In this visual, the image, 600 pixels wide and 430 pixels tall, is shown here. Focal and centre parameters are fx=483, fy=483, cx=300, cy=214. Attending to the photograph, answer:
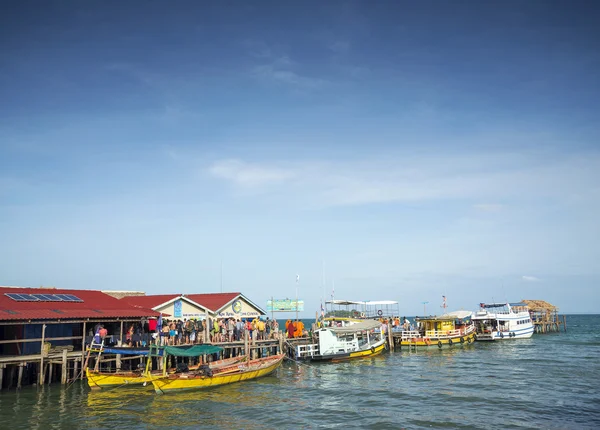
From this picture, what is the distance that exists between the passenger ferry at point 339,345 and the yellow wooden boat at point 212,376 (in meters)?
7.55

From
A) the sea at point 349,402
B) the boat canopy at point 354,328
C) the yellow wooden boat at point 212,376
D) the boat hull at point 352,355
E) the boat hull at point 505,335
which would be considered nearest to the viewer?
the sea at point 349,402

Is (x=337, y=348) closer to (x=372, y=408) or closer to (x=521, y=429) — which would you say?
(x=372, y=408)

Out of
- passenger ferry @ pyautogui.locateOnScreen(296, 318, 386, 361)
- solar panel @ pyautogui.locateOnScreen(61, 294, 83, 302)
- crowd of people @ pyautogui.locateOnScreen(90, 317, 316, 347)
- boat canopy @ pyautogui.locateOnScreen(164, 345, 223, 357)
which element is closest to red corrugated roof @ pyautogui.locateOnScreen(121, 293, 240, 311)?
crowd of people @ pyautogui.locateOnScreen(90, 317, 316, 347)

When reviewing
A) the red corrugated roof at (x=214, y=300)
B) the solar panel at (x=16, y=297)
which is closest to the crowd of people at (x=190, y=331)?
the red corrugated roof at (x=214, y=300)

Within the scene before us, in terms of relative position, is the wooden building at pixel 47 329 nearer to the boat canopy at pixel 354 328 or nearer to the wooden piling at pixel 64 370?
the wooden piling at pixel 64 370

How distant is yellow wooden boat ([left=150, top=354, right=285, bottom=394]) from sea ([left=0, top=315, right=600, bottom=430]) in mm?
474

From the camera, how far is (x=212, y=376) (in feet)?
100

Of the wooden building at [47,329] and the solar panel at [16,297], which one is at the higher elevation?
the solar panel at [16,297]

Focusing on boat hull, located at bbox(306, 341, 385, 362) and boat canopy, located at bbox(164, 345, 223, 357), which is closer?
boat canopy, located at bbox(164, 345, 223, 357)

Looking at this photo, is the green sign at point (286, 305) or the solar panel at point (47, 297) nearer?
the solar panel at point (47, 297)

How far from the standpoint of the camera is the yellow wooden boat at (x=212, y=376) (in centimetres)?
2898

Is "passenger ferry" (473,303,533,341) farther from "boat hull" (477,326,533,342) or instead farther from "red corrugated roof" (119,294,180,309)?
"red corrugated roof" (119,294,180,309)

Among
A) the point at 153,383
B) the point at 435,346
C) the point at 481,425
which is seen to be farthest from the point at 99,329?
the point at 435,346

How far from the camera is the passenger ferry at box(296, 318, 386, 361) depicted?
4275 centimetres
